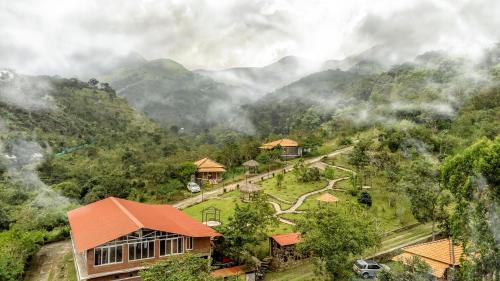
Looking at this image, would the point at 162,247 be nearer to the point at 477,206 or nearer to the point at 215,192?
the point at 477,206

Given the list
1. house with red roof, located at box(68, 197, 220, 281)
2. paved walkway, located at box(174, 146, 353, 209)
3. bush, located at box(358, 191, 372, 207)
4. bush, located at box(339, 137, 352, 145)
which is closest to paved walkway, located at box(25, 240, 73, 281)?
house with red roof, located at box(68, 197, 220, 281)

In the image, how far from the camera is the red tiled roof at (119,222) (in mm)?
23281

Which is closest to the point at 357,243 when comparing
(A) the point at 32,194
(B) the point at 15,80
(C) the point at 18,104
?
(A) the point at 32,194

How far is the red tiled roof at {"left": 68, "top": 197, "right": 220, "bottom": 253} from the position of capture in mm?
23281

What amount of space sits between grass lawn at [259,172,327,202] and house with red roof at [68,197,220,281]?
49.8 ft

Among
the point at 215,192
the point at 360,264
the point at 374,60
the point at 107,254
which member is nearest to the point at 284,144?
the point at 215,192

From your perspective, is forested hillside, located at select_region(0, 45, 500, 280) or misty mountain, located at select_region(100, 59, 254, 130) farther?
misty mountain, located at select_region(100, 59, 254, 130)

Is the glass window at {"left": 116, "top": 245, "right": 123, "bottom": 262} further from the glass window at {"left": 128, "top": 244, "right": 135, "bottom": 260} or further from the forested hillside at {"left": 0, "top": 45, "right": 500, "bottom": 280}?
the forested hillside at {"left": 0, "top": 45, "right": 500, "bottom": 280}

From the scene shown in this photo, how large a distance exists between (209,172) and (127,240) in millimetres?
29372

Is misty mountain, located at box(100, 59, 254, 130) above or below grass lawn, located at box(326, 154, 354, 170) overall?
above

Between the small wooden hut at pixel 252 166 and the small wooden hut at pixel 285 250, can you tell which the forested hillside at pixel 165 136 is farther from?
the small wooden hut at pixel 285 250

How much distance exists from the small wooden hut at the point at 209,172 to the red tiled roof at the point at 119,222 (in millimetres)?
19895

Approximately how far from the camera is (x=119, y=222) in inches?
968

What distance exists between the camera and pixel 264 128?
113 metres
